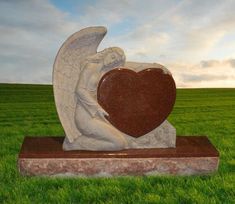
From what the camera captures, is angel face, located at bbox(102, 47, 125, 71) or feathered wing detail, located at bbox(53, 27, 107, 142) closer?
feathered wing detail, located at bbox(53, 27, 107, 142)

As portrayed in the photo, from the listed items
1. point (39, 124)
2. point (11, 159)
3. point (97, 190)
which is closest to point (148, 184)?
point (97, 190)

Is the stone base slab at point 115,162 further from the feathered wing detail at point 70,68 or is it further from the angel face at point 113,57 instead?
the angel face at point 113,57

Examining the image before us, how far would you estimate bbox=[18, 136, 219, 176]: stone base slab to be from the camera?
7137 mm

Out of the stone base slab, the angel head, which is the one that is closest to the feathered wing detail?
the angel head

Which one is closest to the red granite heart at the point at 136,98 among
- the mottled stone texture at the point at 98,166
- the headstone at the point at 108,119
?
the headstone at the point at 108,119

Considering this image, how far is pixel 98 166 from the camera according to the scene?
7.16 m

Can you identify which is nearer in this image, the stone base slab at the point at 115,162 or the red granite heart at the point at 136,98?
the stone base slab at the point at 115,162

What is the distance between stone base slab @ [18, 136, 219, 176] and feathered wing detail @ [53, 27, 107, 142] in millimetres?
431

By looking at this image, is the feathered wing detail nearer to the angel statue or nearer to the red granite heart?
the angel statue

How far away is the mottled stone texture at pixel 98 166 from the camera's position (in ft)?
23.4

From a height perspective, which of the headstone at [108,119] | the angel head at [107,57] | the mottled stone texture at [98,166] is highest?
the angel head at [107,57]

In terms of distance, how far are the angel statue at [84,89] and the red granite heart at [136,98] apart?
12cm

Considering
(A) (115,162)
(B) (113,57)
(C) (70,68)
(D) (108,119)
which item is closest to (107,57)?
(B) (113,57)

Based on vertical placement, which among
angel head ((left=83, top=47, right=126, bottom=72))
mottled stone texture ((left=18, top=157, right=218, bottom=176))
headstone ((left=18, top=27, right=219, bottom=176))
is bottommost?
mottled stone texture ((left=18, top=157, right=218, bottom=176))
